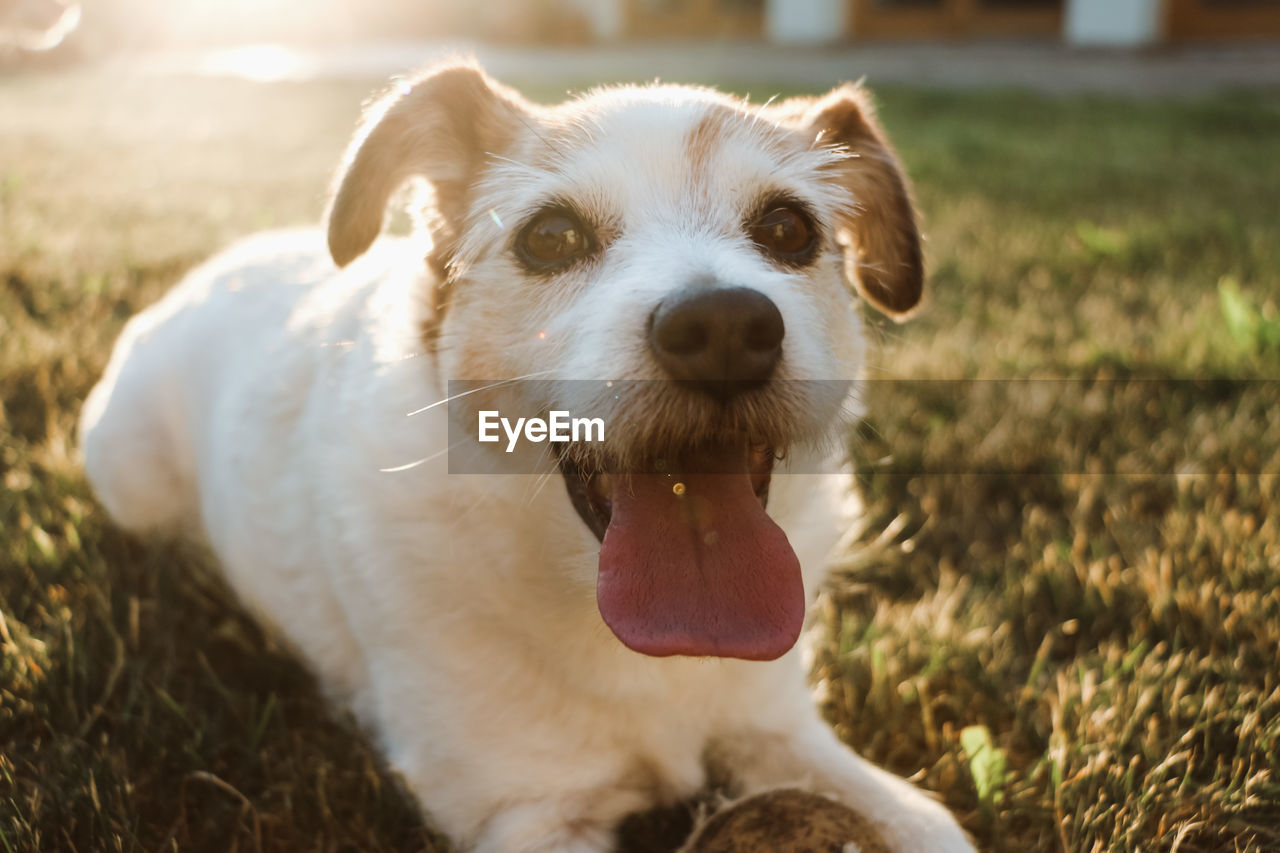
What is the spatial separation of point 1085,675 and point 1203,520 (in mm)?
833

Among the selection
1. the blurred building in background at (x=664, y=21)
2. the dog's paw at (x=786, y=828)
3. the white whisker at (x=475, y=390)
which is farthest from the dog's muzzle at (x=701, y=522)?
the blurred building in background at (x=664, y=21)

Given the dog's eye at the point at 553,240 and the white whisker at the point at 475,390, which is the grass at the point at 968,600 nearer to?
the white whisker at the point at 475,390

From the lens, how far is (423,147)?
7.27 ft

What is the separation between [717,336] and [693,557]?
0.41 meters

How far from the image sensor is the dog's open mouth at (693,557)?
1790mm

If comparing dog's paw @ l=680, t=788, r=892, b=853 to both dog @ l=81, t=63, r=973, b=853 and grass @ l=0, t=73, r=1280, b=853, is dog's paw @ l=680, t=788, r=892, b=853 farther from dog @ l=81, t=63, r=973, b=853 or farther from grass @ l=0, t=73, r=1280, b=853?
grass @ l=0, t=73, r=1280, b=853

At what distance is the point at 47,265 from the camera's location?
16.8 ft

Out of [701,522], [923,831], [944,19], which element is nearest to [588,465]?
[701,522]

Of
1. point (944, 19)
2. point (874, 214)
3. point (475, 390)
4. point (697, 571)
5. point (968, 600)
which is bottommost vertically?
point (968, 600)

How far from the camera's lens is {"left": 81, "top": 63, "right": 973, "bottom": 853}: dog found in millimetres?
1809

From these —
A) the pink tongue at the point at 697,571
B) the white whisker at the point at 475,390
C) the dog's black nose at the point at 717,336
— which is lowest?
the pink tongue at the point at 697,571

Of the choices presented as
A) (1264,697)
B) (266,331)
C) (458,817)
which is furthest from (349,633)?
(1264,697)

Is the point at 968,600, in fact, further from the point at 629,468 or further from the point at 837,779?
the point at 629,468

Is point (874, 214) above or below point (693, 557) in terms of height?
above
